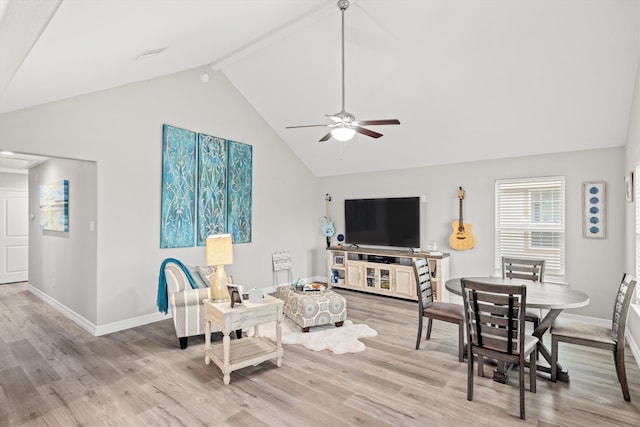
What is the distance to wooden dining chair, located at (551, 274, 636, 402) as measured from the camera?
2.59 metres

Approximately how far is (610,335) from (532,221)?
8.10 feet

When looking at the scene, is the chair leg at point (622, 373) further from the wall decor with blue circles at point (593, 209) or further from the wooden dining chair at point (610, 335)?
the wall decor with blue circles at point (593, 209)

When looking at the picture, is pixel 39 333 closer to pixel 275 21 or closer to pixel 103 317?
pixel 103 317

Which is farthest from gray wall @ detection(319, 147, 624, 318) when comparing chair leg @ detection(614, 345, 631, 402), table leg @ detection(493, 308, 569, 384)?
chair leg @ detection(614, 345, 631, 402)

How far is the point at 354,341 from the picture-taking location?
3818mm

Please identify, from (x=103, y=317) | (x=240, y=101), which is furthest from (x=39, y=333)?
(x=240, y=101)

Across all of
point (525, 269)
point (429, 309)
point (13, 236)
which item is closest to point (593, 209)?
point (525, 269)

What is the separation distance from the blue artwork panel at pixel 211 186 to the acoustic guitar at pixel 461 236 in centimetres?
371

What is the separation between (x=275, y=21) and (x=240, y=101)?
222 centimetres

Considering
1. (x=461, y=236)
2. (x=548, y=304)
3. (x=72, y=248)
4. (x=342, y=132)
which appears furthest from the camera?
(x=461, y=236)

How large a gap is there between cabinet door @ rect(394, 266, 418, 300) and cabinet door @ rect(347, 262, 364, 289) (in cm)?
71

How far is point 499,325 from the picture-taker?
251cm

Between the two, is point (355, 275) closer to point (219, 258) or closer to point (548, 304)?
point (219, 258)

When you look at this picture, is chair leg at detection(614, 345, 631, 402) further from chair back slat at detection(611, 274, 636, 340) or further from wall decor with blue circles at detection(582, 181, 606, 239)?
wall decor with blue circles at detection(582, 181, 606, 239)
